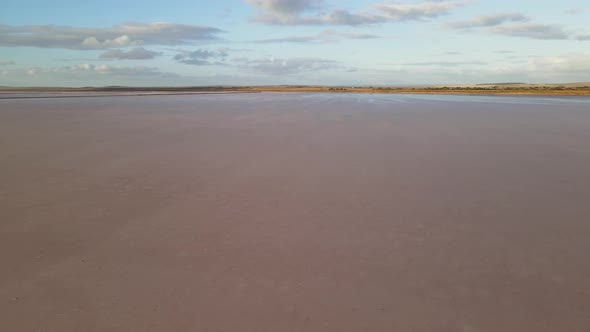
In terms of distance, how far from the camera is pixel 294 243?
493cm

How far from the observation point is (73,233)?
5.17 meters

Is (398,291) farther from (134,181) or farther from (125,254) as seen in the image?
(134,181)

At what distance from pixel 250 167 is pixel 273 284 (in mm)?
5365

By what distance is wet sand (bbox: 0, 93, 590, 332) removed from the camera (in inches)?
136

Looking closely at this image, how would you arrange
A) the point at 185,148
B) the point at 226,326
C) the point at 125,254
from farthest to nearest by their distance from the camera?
the point at 185,148 → the point at 125,254 → the point at 226,326

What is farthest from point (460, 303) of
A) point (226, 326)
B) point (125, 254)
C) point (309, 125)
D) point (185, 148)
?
point (309, 125)

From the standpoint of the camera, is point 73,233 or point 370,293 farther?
point 73,233

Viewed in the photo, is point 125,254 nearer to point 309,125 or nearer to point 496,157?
point 496,157

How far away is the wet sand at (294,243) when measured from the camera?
3451mm

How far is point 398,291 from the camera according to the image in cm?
379

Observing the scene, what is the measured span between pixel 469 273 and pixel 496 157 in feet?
23.7

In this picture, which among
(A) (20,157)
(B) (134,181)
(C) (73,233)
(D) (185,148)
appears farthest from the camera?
(D) (185,148)

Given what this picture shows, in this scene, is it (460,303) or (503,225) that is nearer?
(460,303)

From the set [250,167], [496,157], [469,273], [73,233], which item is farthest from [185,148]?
[469,273]
